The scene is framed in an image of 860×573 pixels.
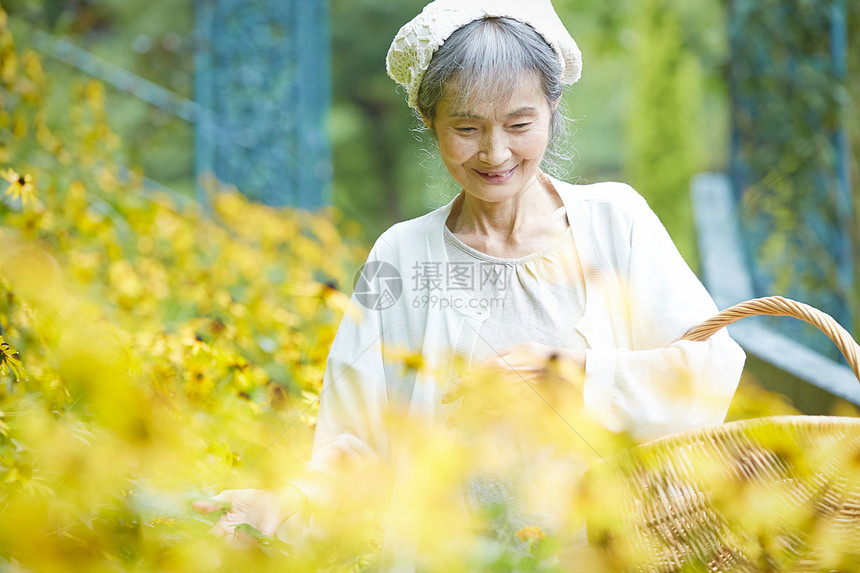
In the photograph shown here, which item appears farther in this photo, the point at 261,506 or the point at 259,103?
the point at 259,103

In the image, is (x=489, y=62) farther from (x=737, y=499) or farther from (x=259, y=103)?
(x=259, y=103)

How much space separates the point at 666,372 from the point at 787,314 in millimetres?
172

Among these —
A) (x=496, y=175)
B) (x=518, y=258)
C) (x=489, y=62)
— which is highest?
(x=489, y=62)

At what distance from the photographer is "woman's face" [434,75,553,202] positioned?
3.78 ft

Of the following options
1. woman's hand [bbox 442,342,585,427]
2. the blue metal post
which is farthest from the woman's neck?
the blue metal post

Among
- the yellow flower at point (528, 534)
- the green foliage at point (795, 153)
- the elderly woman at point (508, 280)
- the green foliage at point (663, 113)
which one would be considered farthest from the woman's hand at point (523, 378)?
the green foliage at point (663, 113)

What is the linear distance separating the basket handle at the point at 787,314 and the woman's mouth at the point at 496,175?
344 millimetres

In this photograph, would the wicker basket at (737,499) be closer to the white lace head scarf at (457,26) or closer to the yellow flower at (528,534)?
the yellow flower at (528,534)

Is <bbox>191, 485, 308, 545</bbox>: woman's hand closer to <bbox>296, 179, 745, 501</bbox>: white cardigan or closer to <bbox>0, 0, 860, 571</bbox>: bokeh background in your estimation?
<bbox>0, 0, 860, 571</bbox>: bokeh background

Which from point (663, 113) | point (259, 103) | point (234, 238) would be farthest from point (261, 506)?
point (663, 113)

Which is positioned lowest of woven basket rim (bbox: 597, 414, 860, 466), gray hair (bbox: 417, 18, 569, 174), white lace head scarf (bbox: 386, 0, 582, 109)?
woven basket rim (bbox: 597, 414, 860, 466)

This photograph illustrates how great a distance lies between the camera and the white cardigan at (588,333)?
44.3 inches

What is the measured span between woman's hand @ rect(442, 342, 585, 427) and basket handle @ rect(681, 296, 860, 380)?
0.18 meters

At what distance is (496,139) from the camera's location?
115 cm
